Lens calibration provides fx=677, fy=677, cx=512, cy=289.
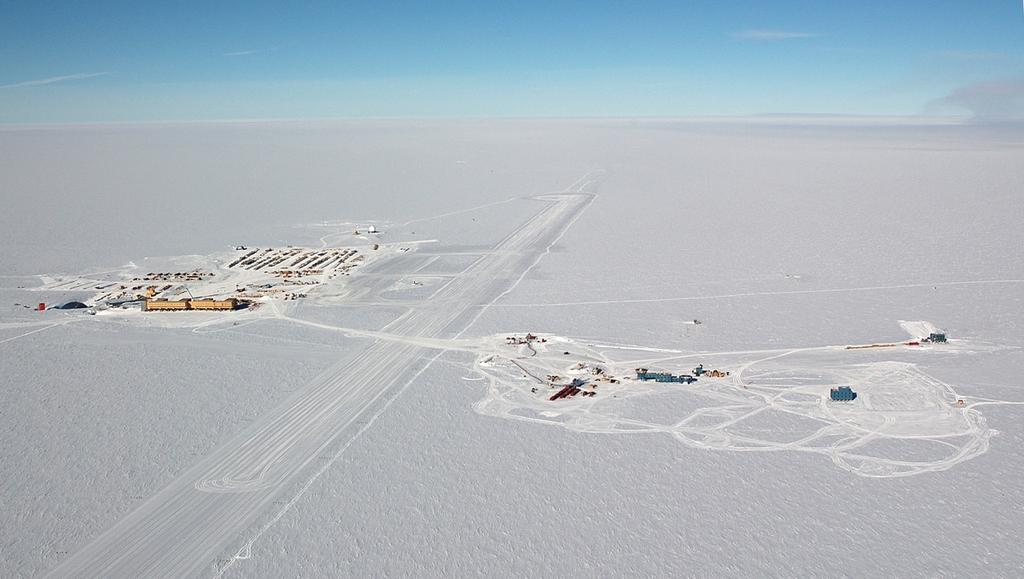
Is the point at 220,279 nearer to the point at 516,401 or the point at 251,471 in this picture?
the point at 251,471

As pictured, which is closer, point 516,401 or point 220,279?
point 516,401

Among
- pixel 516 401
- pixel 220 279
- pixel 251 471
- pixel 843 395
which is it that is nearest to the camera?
pixel 251 471

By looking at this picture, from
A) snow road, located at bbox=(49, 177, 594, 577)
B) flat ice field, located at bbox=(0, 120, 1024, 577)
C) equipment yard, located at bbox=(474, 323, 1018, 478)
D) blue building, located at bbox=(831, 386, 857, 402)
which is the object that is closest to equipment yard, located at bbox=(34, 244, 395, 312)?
flat ice field, located at bbox=(0, 120, 1024, 577)

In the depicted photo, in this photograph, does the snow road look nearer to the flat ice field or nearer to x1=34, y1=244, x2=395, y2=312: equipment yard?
the flat ice field

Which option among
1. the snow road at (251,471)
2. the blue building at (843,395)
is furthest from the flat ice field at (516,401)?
the blue building at (843,395)

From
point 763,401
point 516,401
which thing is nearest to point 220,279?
point 516,401

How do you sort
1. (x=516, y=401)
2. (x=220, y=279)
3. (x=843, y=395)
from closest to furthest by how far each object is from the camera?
(x=843, y=395) → (x=516, y=401) → (x=220, y=279)
